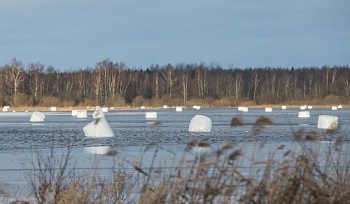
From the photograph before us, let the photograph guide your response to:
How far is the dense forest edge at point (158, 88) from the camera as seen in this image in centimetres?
7562

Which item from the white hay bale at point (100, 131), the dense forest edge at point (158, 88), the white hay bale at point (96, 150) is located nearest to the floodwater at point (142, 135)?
the white hay bale at point (100, 131)

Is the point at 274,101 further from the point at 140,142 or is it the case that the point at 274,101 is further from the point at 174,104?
the point at 140,142

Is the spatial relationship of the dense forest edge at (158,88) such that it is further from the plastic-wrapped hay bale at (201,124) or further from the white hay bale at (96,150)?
Answer: the white hay bale at (96,150)

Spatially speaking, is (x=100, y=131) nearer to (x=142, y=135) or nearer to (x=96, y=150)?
(x=142, y=135)

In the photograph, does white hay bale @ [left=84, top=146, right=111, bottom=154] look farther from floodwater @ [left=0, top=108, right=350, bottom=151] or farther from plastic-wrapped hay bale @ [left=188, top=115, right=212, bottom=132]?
plastic-wrapped hay bale @ [left=188, top=115, right=212, bottom=132]

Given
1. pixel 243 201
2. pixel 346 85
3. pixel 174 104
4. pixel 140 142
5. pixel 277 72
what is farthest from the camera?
pixel 277 72

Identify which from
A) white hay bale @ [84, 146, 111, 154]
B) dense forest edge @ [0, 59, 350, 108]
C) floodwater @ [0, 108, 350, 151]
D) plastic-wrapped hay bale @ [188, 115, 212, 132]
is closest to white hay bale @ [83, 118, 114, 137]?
floodwater @ [0, 108, 350, 151]

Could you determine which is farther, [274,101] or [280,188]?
[274,101]

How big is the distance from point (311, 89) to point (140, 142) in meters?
88.5

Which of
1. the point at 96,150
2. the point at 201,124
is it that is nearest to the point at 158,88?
the point at 201,124

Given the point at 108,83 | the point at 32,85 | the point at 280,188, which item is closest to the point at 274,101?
the point at 108,83

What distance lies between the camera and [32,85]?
92.9 m

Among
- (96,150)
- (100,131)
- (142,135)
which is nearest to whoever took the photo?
(96,150)

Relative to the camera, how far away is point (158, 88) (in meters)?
97.6
